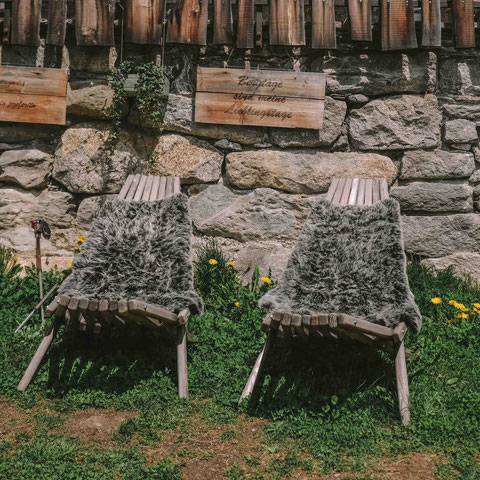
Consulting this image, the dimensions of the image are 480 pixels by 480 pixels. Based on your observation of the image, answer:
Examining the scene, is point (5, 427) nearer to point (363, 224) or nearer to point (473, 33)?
point (363, 224)

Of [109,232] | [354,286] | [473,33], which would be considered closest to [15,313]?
[109,232]

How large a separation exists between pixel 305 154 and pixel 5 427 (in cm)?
303

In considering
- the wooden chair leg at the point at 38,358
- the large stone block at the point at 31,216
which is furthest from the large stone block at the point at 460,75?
the wooden chair leg at the point at 38,358

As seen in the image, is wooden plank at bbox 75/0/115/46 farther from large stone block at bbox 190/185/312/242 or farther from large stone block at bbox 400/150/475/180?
large stone block at bbox 400/150/475/180

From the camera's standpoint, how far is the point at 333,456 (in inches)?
110

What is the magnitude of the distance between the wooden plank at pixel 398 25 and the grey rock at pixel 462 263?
1.73 meters

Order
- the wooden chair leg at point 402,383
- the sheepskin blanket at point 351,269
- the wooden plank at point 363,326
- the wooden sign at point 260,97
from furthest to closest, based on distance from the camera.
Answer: the wooden sign at point 260,97 < the sheepskin blanket at point 351,269 < the wooden chair leg at point 402,383 < the wooden plank at point 363,326

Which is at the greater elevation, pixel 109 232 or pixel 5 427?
pixel 109 232

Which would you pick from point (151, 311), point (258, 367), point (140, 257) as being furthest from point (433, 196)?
point (151, 311)

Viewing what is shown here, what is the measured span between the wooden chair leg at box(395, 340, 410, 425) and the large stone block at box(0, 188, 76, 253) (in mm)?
2956

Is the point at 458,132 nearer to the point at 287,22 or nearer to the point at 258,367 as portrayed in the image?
the point at 287,22

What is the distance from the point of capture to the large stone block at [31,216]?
16.1ft

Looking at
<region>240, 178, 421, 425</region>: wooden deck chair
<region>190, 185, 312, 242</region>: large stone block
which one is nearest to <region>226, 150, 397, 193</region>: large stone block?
<region>190, 185, 312, 242</region>: large stone block

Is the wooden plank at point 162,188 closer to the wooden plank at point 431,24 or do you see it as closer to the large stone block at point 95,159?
the large stone block at point 95,159
